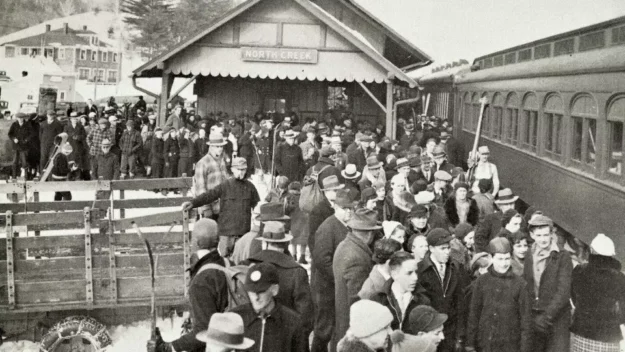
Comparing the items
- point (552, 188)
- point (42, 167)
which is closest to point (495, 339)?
point (552, 188)

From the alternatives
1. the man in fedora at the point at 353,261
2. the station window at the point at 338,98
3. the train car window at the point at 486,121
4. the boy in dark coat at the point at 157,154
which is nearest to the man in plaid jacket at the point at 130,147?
the boy in dark coat at the point at 157,154

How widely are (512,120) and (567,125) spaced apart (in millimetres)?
3841

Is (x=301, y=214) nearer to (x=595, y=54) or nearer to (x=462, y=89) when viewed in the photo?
(x=595, y=54)

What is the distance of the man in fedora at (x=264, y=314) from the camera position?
400 cm

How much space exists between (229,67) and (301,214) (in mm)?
8090

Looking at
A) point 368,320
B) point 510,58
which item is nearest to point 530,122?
point 510,58

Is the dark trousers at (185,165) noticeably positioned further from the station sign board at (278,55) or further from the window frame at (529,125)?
the window frame at (529,125)

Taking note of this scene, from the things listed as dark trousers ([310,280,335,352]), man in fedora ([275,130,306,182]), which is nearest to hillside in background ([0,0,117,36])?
man in fedora ([275,130,306,182])

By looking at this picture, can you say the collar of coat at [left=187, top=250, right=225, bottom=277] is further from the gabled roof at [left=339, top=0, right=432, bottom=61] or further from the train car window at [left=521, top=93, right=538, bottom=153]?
the gabled roof at [left=339, top=0, right=432, bottom=61]

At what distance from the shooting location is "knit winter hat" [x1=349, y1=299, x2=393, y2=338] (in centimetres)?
338

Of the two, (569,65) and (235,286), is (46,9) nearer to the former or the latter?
(569,65)

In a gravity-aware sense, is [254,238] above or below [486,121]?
below

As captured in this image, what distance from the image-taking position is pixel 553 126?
434 inches

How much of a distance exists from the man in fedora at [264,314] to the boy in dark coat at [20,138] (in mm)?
13557
